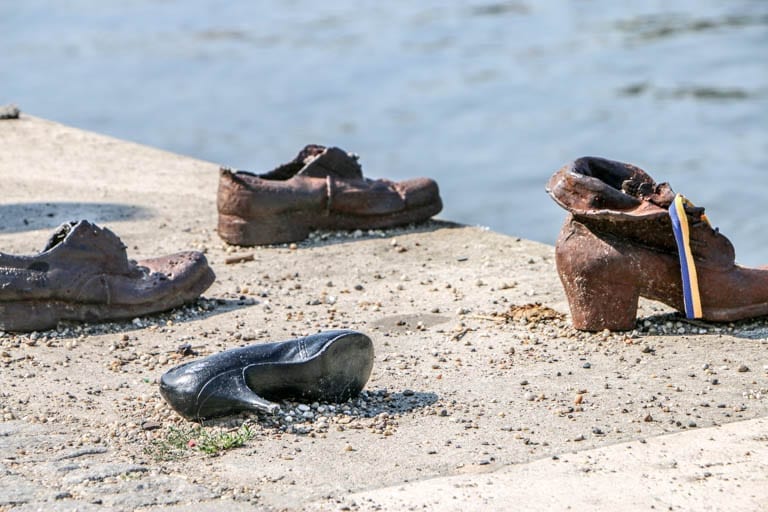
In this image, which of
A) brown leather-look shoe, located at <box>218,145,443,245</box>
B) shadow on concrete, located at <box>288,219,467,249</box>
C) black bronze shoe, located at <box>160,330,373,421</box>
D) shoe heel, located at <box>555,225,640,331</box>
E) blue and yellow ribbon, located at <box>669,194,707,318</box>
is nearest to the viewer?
black bronze shoe, located at <box>160,330,373,421</box>

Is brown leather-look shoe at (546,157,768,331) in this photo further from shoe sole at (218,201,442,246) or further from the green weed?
shoe sole at (218,201,442,246)

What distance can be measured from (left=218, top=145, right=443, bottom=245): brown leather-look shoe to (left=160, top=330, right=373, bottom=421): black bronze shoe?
235cm

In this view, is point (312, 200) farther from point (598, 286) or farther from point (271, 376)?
point (271, 376)

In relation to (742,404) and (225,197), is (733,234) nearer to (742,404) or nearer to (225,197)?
(225,197)

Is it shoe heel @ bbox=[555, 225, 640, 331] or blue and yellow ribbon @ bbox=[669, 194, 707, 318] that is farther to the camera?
shoe heel @ bbox=[555, 225, 640, 331]

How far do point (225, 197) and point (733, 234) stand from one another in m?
5.73

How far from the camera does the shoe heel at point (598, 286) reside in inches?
190

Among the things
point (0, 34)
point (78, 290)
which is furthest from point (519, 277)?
point (0, 34)

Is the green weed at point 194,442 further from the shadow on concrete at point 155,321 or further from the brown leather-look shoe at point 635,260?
the brown leather-look shoe at point 635,260

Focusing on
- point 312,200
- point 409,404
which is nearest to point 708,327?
point 409,404

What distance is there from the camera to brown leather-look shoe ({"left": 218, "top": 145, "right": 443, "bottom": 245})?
654 cm

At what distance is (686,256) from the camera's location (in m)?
4.76

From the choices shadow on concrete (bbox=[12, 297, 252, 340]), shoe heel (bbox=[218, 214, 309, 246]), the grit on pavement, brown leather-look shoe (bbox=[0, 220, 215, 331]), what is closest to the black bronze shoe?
the grit on pavement

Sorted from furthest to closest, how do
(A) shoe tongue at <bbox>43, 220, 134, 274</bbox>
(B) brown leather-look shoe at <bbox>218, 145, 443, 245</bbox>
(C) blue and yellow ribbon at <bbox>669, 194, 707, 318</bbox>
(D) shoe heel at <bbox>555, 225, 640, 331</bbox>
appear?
(B) brown leather-look shoe at <bbox>218, 145, 443, 245</bbox>
(A) shoe tongue at <bbox>43, 220, 134, 274</bbox>
(D) shoe heel at <bbox>555, 225, 640, 331</bbox>
(C) blue and yellow ribbon at <bbox>669, 194, 707, 318</bbox>
